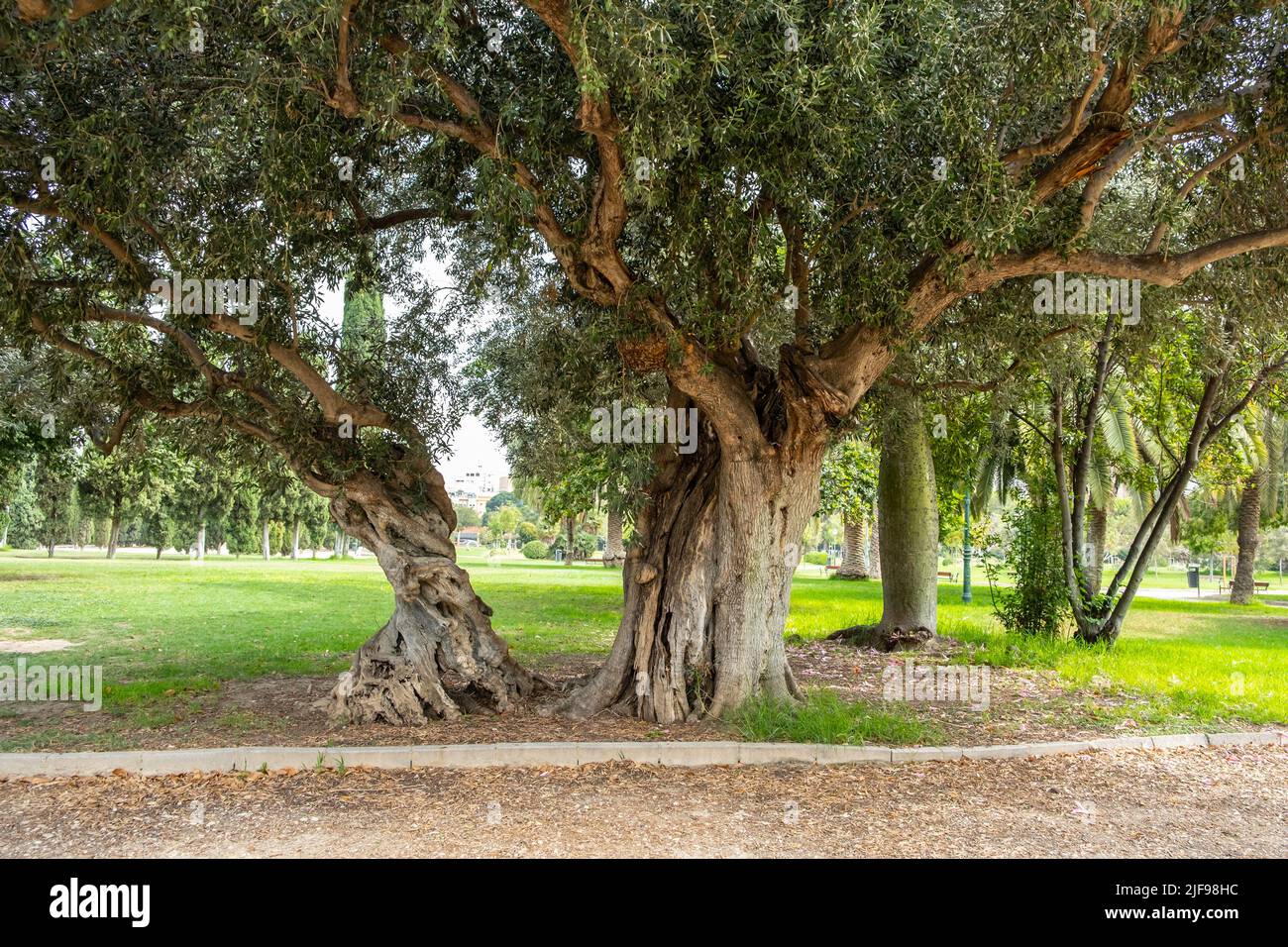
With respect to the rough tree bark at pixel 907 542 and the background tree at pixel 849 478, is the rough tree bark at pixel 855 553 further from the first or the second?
the rough tree bark at pixel 907 542

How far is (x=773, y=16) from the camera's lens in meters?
6.18

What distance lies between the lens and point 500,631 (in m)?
15.3

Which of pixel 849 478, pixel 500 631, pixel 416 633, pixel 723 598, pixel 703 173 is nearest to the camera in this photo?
pixel 703 173

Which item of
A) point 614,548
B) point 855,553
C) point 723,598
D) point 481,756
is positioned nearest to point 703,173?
point 723,598

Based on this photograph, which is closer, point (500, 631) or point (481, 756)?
point (481, 756)

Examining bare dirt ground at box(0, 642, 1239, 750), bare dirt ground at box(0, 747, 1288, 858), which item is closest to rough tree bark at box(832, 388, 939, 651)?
bare dirt ground at box(0, 642, 1239, 750)

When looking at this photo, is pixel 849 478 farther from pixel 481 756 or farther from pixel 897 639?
pixel 481 756

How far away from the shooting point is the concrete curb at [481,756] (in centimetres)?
658

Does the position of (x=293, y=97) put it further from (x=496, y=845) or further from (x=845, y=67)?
(x=496, y=845)

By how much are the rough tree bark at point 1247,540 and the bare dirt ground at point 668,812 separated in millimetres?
23215

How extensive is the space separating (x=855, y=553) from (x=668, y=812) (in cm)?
3023

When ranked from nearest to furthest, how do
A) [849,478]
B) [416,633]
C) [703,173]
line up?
[703,173], [416,633], [849,478]

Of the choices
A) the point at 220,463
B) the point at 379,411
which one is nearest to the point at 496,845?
the point at 379,411

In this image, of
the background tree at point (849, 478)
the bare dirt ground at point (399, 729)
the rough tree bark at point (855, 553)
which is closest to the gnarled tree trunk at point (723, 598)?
the bare dirt ground at point (399, 729)
